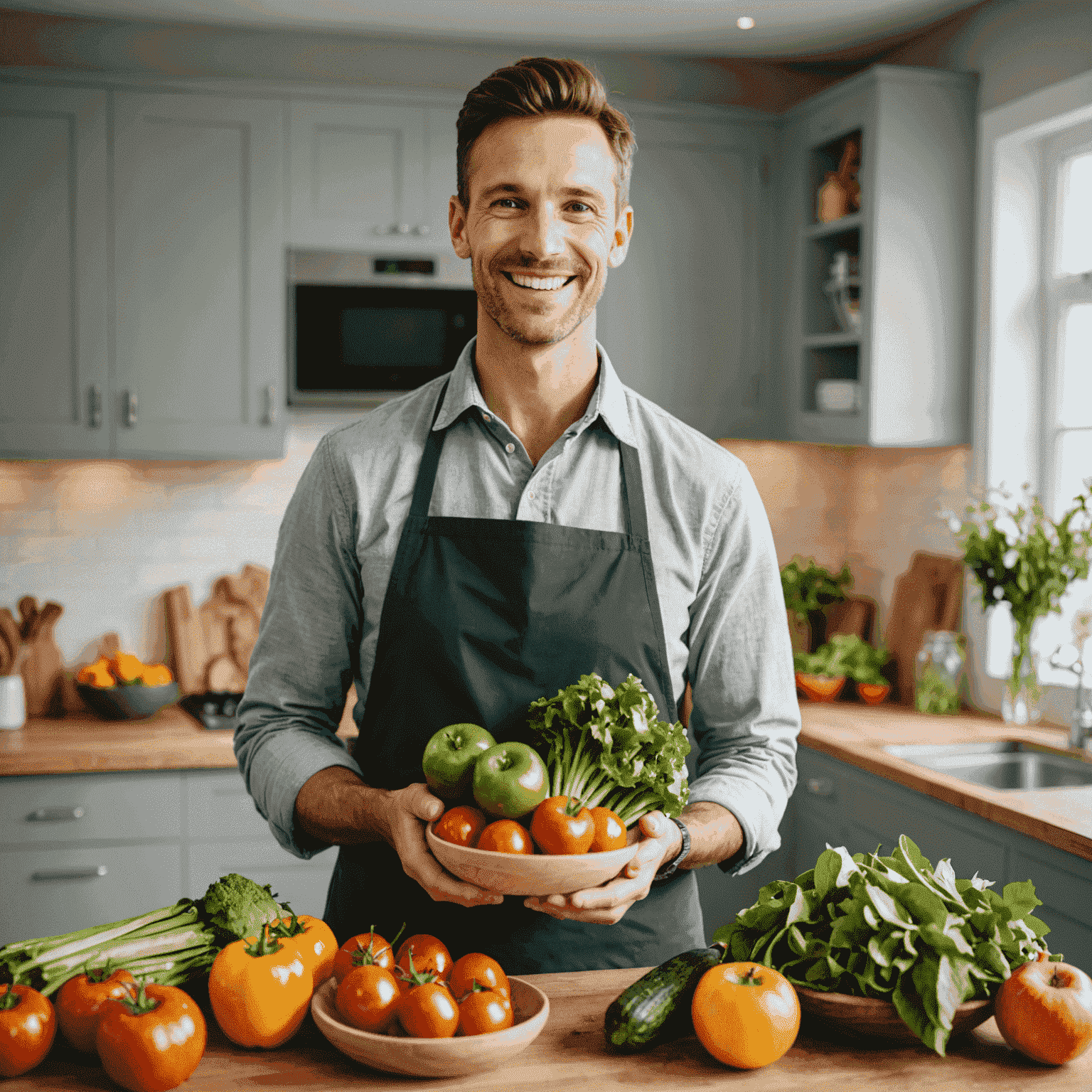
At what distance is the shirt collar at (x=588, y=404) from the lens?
5.52ft

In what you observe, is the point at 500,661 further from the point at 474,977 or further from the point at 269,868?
the point at 269,868

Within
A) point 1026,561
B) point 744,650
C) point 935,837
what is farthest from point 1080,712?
point 744,650

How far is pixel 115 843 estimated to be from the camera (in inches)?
128

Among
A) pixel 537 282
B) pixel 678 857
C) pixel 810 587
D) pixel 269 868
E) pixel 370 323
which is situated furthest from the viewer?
pixel 810 587

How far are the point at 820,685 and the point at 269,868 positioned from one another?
1.73 meters

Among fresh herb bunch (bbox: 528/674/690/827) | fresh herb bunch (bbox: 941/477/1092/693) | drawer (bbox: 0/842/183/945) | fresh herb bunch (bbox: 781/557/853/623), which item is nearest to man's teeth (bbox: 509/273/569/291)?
fresh herb bunch (bbox: 528/674/690/827)

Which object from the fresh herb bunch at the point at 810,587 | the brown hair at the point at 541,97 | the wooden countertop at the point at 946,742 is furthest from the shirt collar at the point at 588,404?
the fresh herb bunch at the point at 810,587

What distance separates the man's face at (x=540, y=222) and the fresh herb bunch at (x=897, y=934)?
76 cm

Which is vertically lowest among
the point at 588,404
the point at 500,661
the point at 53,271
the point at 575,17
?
the point at 500,661

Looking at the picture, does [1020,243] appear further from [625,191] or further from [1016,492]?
[625,191]

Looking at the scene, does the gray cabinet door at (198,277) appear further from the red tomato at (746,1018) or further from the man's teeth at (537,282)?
the red tomato at (746,1018)

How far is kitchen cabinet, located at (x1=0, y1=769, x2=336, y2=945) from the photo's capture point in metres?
3.20

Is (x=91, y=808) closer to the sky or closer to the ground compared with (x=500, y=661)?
closer to the ground

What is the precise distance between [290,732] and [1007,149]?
2.81m
